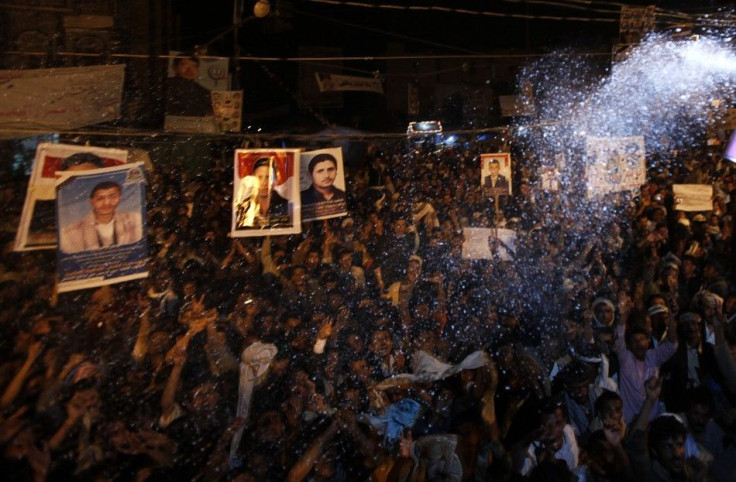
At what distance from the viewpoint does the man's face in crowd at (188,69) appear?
263 inches

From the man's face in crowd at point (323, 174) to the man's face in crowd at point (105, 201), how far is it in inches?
56.4

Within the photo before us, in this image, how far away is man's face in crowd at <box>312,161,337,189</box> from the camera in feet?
15.3

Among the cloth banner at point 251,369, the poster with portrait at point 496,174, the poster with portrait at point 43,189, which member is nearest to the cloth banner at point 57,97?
the poster with portrait at point 43,189

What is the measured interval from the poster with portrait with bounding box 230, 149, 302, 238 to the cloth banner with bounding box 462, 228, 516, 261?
1.51 meters

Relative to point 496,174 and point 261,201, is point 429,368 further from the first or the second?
point 496,174

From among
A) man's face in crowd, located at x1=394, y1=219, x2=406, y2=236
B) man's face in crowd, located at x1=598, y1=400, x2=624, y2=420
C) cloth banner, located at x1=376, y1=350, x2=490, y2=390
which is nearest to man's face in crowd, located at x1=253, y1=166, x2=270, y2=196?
man's face in crowd, located at x1=394, y1=219, x2=406, y2=236

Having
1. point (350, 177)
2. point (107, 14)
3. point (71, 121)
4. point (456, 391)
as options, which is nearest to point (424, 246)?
point (350, 177)

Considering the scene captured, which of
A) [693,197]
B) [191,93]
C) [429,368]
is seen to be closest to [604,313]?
[429,368]

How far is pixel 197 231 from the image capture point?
4.65 meters

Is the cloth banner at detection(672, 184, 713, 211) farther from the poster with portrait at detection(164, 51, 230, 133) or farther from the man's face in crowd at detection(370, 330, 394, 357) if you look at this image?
the poster with portrait at detection(164, 51, 230, 133)

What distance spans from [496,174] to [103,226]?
3350 millimetres

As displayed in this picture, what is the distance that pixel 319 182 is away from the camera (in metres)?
4.67

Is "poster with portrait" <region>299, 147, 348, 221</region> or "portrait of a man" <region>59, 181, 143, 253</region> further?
"poster with portrait" <region>299, 147, 348, 221</region>

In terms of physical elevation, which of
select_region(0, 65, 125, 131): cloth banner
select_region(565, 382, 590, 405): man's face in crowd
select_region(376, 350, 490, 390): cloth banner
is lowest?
select_region(565, 382, 590, 405): man's face in crowd
